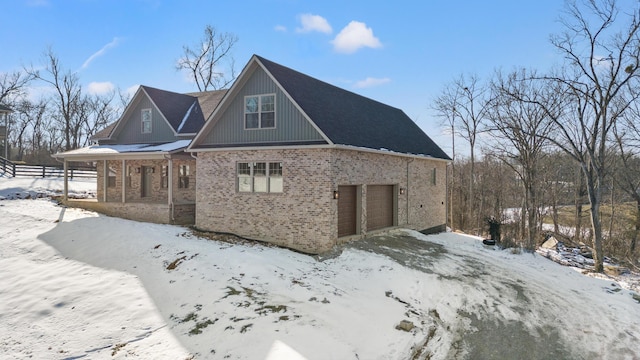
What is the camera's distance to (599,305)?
30.5ft

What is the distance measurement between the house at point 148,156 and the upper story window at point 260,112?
427 cm

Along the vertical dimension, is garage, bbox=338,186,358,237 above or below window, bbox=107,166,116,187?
below

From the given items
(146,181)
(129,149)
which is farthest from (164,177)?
(129,149)

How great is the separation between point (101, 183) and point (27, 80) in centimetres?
3049

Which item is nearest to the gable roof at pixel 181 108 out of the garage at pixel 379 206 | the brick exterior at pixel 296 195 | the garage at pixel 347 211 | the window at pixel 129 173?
the window at pixel 129 173

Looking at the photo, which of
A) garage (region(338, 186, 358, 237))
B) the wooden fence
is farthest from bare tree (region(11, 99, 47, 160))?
garage (region(338, 186, 358, 237))

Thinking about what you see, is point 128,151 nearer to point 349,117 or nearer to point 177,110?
point 177,110

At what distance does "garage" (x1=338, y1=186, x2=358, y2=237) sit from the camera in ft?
44.9

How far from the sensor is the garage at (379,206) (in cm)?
1529

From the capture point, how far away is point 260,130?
14.3 metres

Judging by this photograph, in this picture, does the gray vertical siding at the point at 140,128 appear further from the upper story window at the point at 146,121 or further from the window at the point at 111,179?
the window at the point at 111,179

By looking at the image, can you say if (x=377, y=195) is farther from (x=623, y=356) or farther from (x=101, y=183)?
(x=101, y=183)

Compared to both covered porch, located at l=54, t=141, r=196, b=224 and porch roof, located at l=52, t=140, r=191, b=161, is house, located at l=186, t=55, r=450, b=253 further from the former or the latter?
porch roof, located at l=52, t=140, r=191, b=161

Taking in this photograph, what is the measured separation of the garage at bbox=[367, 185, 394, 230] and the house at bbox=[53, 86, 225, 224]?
8.37 metres
